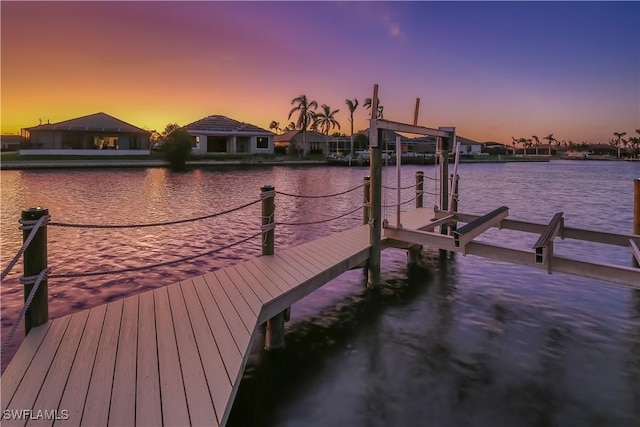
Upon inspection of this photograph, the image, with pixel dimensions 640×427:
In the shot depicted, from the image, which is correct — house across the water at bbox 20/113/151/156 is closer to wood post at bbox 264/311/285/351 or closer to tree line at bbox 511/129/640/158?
wood post at bbox 264/311/285/351

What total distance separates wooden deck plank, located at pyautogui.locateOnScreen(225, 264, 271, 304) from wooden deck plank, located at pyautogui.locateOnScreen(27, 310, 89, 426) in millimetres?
1879

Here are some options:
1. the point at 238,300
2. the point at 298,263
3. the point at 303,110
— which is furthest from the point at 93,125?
the point at 238,300

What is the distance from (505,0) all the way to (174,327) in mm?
28010

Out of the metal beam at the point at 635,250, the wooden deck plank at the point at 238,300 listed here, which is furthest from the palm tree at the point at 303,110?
the wooden deck plank at the point at 238,300

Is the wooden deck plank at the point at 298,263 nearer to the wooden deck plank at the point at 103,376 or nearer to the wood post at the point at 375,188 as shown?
the wood post at the point at 375,188

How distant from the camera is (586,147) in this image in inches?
7333

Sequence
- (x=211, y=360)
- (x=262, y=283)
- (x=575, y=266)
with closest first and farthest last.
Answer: (x=211, y=360) → (x=262, y=283) → (x=575, y=266)

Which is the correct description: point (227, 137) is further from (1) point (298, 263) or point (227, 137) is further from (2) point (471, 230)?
(2) point (471, 230)

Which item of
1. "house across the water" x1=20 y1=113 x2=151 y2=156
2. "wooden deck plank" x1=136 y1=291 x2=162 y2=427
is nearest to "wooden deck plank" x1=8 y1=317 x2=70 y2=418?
"wooden deck plank" x1=136 y1=291 x2=162 y2=427

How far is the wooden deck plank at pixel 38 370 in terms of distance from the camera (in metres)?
2.99

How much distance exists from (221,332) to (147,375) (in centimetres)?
94

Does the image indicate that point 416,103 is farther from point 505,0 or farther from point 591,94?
point 591,94

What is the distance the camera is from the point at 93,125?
5675 centimetres

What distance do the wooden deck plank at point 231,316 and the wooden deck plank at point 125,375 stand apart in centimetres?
91
